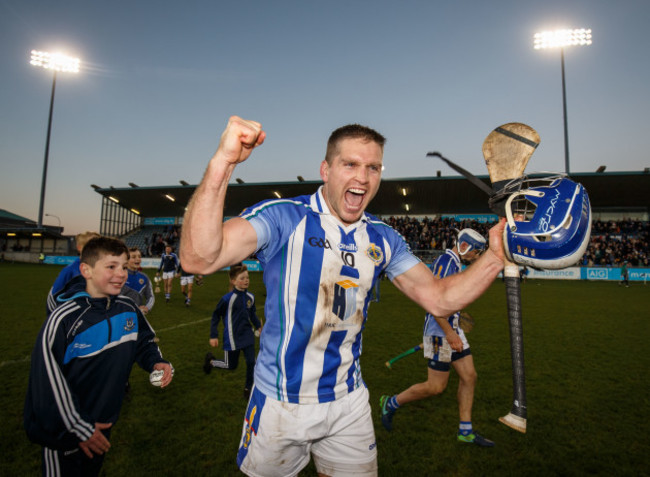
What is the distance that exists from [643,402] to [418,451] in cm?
398

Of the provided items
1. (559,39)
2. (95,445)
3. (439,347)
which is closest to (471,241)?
(439,347)

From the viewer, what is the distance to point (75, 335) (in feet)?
8.52

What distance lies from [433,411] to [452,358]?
1263 millimetres

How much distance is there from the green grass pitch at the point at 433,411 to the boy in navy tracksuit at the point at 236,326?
1.49 feet

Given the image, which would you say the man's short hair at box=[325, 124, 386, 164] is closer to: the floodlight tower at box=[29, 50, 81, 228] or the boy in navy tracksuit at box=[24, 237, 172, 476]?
the boy in navy tracksuit at box=[24, 237, 172, 476]

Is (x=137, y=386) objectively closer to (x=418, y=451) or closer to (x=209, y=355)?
(x=209, y=355)

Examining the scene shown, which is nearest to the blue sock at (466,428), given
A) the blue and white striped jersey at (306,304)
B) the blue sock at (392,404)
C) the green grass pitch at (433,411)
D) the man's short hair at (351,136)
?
the green grass pitch at (433,411)

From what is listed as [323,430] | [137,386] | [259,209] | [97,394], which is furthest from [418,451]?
[137,386]

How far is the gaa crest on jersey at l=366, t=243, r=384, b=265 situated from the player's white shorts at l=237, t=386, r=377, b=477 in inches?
33.5

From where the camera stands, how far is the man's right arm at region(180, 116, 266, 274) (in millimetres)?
1473

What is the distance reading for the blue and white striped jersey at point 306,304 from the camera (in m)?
1.97

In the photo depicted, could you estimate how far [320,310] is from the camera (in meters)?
1.98

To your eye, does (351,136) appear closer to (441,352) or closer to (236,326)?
(441,352)

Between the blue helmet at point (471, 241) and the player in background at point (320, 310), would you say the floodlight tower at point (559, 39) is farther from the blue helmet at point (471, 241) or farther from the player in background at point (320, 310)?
the player in background at point (320, 310)
